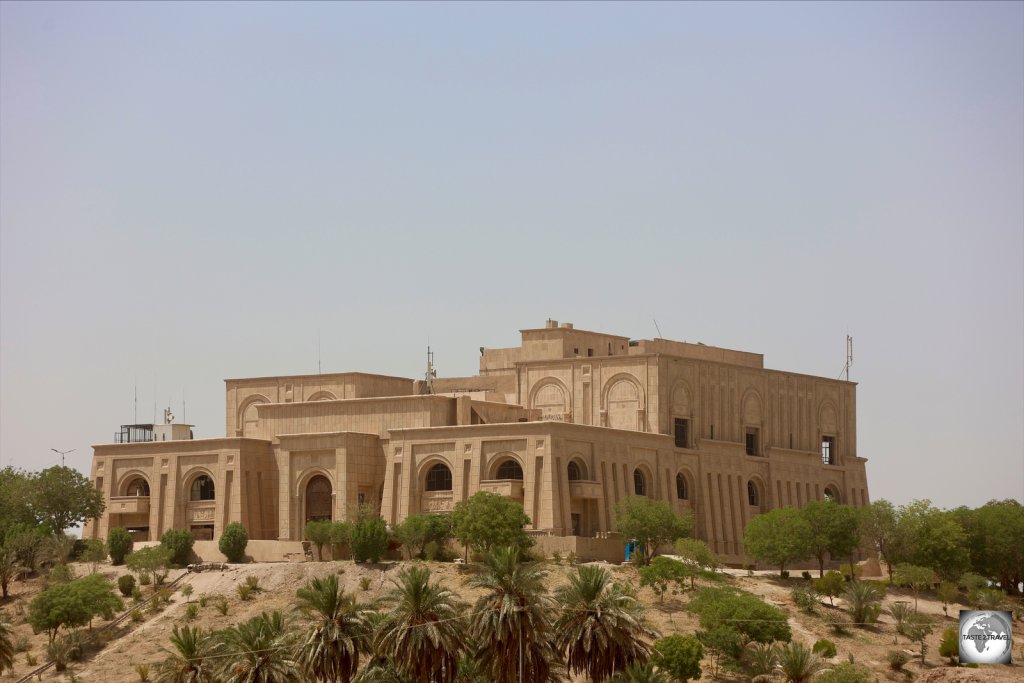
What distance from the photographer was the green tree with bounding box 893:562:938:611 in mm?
120500

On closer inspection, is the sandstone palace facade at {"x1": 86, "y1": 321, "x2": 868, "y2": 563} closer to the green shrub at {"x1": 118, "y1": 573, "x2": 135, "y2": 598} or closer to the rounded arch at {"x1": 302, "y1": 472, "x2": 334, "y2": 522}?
the rounded arch at {"x1": 302, "y1": 472, "x2": 334, "y2": 522}

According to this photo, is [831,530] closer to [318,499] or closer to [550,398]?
[550,398]

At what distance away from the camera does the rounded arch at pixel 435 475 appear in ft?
411

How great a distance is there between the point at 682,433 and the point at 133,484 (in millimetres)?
36862

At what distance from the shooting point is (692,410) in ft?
441

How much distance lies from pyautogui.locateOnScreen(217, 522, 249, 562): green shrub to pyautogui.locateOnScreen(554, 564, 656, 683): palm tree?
1407 inches

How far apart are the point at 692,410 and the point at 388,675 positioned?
47.7 m

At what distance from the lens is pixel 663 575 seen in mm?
112812

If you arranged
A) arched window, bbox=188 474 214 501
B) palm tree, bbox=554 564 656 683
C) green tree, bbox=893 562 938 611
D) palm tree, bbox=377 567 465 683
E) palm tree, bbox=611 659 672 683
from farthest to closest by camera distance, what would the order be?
arched window, bbox=188 474 214 501 < green tree, bbox=893 562 938 611 < palm tree, bbox=611 659 672 683 < palm tree, bbox=554 564 656 683 < palm tree, bbox=377 567 465 683

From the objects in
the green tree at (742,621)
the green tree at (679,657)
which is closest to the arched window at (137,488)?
the green tree at (742,621)

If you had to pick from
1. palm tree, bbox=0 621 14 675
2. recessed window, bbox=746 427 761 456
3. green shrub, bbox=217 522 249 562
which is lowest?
palm tree, bbox=0 621 14 675

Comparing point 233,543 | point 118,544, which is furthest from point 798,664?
point 118,544

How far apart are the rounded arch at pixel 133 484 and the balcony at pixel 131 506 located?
1.26m

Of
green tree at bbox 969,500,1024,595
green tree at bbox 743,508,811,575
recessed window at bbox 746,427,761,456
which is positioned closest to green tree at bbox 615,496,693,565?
green tree at bbox 743,508,811,575
